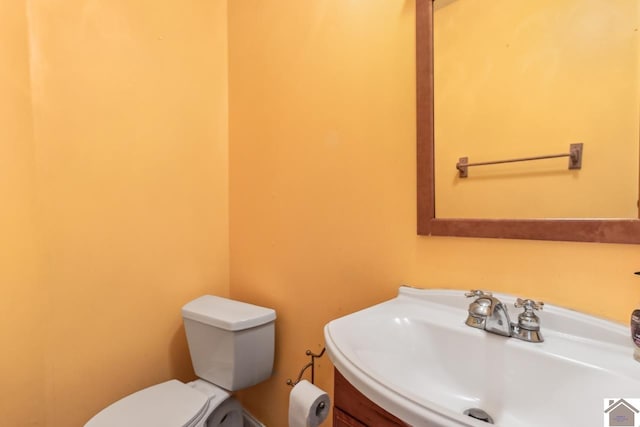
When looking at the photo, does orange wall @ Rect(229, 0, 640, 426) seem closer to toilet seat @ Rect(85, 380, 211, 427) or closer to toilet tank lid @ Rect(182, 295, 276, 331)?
toilet tank lid @ Rect(182, 295, 276, 331)

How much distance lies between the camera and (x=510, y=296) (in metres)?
0.79

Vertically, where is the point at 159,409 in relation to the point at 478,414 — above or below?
below

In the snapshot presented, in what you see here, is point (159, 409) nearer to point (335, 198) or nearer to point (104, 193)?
point (104, 193)

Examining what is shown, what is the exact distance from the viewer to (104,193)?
135cm

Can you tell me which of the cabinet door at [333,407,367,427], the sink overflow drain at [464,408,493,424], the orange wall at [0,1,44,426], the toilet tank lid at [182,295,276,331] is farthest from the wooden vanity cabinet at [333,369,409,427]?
the orange wall at [0,1,44,426]

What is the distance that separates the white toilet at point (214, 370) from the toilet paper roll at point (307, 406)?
0.49 m

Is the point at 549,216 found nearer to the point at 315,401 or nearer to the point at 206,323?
the point at 315,401

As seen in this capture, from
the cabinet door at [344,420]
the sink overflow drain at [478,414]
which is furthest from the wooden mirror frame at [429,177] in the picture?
the cabinet door at [344,420]

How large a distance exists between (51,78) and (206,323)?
113cm

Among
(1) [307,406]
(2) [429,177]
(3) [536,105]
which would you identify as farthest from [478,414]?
(3) [536,105]

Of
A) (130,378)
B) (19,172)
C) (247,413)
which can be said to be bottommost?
(247,413)

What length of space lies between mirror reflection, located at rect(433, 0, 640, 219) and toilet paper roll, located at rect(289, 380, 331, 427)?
594 millimetres

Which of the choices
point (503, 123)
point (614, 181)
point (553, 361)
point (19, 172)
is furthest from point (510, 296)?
point (19, 172)

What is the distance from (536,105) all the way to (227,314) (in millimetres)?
1262
